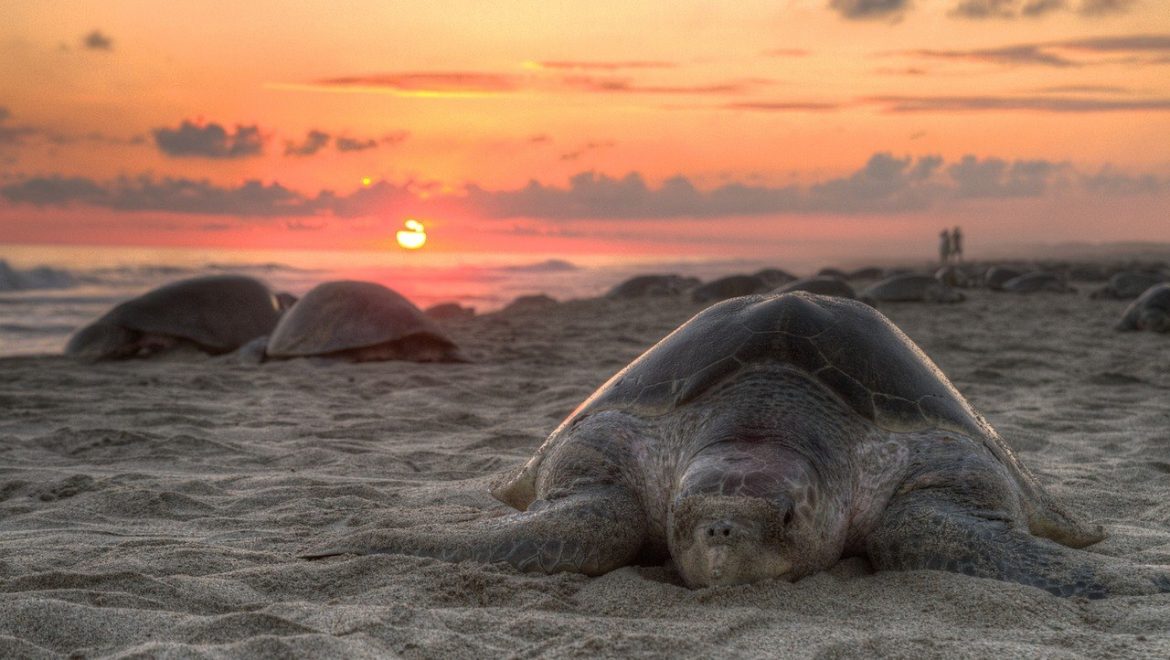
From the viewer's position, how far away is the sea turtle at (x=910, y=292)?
59.1ft

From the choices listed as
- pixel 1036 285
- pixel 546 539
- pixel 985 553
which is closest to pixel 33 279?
pixel 1036 285

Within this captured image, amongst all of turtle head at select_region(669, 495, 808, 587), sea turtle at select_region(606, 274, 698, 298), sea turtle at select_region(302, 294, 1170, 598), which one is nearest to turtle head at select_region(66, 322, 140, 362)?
sea turtle at select_region(302, 294, 1170, 598)

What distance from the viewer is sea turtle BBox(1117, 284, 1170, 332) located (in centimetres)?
1209

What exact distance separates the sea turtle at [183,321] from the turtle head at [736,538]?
929 cm

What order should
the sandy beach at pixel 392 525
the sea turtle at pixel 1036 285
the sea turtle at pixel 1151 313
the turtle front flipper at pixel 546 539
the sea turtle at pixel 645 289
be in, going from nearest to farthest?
1. the sandy beach at pixel 392 525
2. the turtle front flipper at pixel 546 539
3. the sea turtle at pixel 1151 313
4. the sea turtle at pixel 1036 285
5. the sea turtle at pixel 645 289

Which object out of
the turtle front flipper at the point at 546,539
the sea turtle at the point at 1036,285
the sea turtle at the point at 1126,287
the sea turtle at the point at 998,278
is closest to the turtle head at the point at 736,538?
the turtle front flipper at the point at 546,539

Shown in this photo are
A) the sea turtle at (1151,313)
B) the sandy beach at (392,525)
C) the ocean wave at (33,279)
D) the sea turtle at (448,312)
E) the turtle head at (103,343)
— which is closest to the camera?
the sandy beach at (392,525)

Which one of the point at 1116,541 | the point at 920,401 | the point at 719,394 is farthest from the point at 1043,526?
the point at 719,394

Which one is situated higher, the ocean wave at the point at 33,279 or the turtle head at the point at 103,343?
the ocean wave at the point at 33,279

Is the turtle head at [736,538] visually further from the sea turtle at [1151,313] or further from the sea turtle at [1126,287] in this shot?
the sea turtle at [1126,287]

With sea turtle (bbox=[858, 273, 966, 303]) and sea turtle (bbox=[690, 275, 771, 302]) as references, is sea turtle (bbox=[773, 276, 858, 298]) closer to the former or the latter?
sea turtle (bbox=[858, 273, 966, 303])

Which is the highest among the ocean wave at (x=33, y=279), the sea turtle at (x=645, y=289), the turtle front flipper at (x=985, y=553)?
the ocean wave at (x=33, y=279)

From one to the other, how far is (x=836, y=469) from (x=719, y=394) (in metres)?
0.50

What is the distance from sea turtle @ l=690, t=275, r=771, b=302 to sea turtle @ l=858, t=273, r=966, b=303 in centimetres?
339
